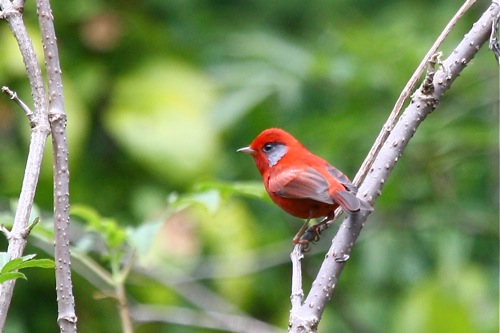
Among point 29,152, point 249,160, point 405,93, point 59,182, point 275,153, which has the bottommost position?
point 59,182

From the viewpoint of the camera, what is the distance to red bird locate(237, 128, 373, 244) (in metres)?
2.95

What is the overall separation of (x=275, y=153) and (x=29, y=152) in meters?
1.75

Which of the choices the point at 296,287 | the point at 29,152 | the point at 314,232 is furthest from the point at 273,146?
the point at 29,152

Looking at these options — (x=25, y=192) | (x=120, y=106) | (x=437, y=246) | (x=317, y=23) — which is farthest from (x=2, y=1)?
(x=317, y=23)

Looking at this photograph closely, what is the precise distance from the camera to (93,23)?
488cm

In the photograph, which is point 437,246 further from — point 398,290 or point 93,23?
point 93,23

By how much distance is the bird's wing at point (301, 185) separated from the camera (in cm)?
295

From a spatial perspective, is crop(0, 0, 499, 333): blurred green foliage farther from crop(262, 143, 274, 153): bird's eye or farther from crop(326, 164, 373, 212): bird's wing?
crop(326, 164, 373, 212): bird's wing

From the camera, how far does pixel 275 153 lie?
11.4ft

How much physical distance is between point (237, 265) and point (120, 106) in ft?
A: 3.21

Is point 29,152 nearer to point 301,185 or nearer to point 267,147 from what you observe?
point 301,185

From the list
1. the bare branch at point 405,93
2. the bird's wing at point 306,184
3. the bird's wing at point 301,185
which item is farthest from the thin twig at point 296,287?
the bird's wing at point 301,185

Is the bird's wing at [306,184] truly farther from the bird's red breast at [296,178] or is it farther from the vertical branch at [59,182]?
the vertical branch at [59,182]

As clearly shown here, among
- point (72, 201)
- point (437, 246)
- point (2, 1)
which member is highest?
point (72, 201)
